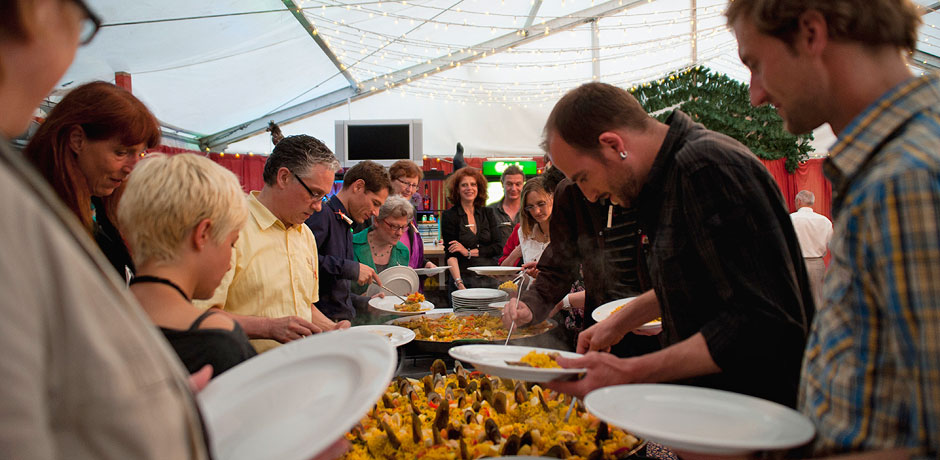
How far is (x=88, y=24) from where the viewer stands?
646 mm

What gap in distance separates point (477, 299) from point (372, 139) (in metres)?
4.02

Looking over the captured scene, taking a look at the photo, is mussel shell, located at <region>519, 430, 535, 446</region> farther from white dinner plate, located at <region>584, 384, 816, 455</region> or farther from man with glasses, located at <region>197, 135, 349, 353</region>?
man with glasses, located at <region>197, 135, 349, 353</region>

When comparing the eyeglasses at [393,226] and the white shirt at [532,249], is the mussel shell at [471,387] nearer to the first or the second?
the white shirt at [532,249]

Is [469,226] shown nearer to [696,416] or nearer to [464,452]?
[464,452]

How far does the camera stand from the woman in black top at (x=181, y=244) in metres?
1.34

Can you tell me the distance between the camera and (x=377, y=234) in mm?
4629

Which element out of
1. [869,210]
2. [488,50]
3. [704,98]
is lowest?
[869,210]

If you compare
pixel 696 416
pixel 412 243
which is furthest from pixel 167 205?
pixel 412 243

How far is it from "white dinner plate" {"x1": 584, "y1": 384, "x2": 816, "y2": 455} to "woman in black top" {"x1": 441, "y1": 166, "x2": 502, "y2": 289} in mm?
4302

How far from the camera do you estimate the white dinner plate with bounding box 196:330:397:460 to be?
3.03 ft

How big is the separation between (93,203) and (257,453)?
1.83 metres

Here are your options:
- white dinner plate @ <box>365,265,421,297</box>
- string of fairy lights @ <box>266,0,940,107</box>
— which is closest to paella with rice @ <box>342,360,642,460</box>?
white dinner plate @ <box>365,265,421,297</box>

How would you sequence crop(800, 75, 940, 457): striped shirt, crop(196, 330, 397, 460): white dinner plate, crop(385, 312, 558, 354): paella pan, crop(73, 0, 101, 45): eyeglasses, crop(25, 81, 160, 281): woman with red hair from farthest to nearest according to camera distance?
crop(385, 312, 558, 354): paella pan
crop(25, 81, 160, 281): woman with red hair
crop(196, 330, 397, 460): white dinner plate
crop(800, 75, 940, 457): striped shirt
crop(73, 0, 101, 45): eyeglasses

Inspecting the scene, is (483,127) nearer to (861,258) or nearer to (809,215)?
(809,215)
